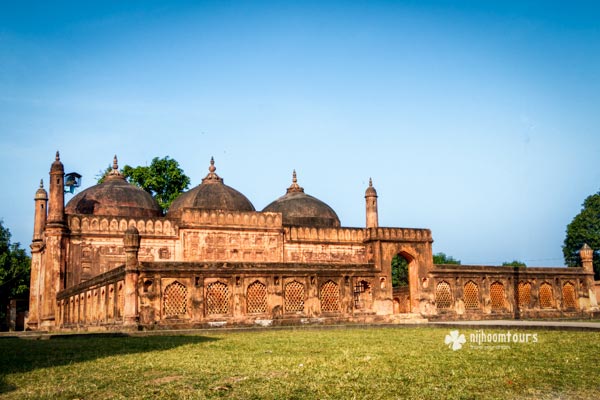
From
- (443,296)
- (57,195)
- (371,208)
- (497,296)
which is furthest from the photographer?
(371,208)

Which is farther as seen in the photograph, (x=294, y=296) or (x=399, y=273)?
(x=399, y=273)

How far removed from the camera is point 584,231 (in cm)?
4634

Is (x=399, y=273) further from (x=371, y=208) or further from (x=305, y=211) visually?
(x=371, y=208)

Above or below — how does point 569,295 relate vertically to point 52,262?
below

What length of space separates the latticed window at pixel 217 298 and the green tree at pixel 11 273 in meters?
20.7

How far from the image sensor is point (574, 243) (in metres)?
47.3

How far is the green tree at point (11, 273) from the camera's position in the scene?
38.1 metres

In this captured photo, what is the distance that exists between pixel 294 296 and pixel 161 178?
21.0 metres

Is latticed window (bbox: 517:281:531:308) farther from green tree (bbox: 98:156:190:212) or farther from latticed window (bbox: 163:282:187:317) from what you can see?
green tree (bbox: 98:156:190:212)

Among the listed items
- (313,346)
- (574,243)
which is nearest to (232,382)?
(313,346)

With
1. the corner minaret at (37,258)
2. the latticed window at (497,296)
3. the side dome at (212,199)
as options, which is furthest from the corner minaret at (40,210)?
the latticed window at (497,296)

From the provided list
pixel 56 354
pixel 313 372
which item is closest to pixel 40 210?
pixel 56 354

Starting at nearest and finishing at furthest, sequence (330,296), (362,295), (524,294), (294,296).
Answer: (294,296) → (330,296) → (362,295) → (524,294)

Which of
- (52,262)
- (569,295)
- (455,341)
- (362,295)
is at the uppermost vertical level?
(52,262)
